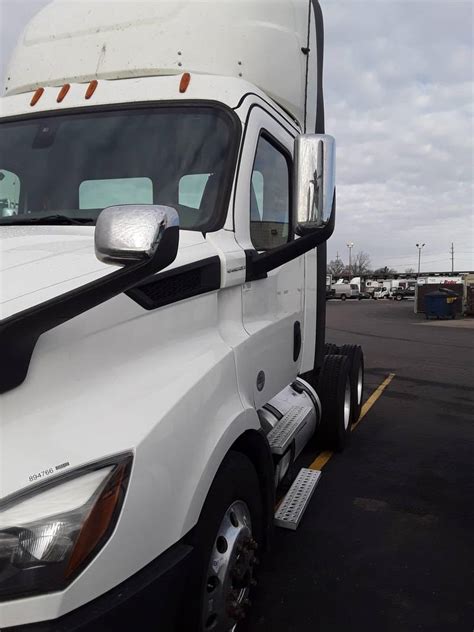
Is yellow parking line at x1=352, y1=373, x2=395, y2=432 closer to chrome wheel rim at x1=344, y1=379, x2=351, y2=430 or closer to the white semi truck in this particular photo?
chrome wheel rim at x1=344, y1=379, x2=351, y2=430

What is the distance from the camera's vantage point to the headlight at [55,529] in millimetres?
1390

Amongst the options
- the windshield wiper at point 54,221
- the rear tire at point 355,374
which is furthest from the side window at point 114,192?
the rear tire at point 355,374

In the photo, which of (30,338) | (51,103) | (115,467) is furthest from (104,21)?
(115,467)

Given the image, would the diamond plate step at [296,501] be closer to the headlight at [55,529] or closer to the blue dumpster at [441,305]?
the headlight at [55,529]

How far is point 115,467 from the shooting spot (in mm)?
1566

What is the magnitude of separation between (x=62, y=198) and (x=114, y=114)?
0.56 metres

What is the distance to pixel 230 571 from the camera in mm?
2266

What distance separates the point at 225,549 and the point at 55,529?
1.02 m

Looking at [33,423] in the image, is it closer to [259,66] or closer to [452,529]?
[259,66]

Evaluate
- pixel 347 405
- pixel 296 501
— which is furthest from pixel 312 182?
pixel 347 405

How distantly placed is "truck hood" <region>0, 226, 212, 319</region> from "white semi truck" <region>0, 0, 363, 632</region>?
10mm

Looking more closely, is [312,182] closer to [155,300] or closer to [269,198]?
[269,198]

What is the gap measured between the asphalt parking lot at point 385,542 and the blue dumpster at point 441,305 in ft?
79.5

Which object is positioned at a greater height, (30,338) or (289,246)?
(289,246)
